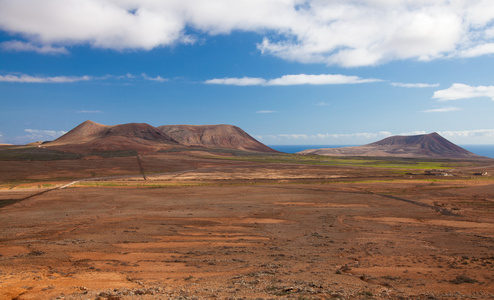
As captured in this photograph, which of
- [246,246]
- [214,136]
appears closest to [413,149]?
[214,136]

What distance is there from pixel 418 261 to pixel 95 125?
501ft

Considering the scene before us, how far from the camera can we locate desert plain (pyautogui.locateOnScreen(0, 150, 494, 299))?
938 cm

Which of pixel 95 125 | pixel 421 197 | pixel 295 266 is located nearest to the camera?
pixel 295 266

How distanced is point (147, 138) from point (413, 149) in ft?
445

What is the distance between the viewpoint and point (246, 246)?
14531 millimetres

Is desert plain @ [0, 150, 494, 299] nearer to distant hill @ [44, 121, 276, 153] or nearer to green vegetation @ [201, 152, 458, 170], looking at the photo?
green vegetation @ [201, 152, 458, 170]

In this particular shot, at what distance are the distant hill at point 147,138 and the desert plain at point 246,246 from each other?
72.2 metres

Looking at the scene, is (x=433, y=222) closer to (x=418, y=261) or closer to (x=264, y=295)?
(x=418, y=261)

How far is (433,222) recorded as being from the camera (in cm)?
1992

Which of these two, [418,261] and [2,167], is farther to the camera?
[2,167]

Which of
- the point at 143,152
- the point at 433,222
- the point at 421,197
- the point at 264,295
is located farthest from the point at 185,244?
the point at 143,152

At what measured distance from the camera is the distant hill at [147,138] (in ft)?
326

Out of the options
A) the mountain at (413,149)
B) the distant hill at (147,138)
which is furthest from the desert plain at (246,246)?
the mountain at (413,149)

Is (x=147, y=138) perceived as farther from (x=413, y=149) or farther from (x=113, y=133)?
(x=413, y=149)
